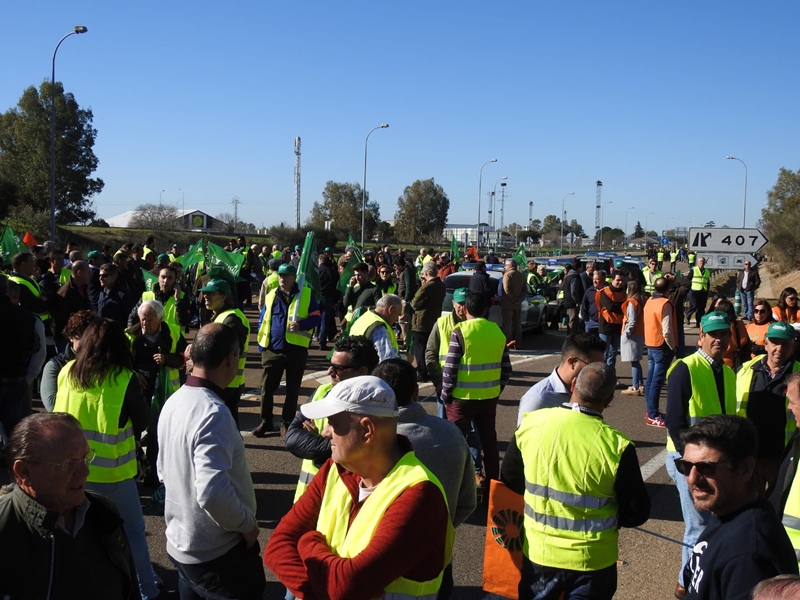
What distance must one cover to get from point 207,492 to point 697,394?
3.31 meters

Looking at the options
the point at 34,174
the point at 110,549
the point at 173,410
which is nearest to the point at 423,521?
the point at 110,549

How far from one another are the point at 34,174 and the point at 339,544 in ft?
211

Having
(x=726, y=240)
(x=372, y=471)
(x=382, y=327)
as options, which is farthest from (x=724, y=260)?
(x=372, y=471)

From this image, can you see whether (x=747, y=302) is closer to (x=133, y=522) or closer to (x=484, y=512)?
(x=484, y=512)

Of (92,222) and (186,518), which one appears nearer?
(186,518)

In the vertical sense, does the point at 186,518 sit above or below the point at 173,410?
below

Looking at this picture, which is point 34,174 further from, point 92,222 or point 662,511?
point 662,511

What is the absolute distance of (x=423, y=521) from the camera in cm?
235

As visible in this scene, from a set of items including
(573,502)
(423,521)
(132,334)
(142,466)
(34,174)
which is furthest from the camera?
(34,174)

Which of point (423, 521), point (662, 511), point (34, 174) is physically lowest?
point (662, 511)

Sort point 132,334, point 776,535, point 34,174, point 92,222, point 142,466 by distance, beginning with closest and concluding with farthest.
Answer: point 776,535
point 142,466
point 132,334
point 34,174
point 92,222

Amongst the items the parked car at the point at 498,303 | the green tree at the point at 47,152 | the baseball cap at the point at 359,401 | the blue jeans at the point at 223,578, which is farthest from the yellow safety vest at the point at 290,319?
the green tree at the point at 47,152

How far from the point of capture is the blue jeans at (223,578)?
356 centimetres

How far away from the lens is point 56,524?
2.71 meters
